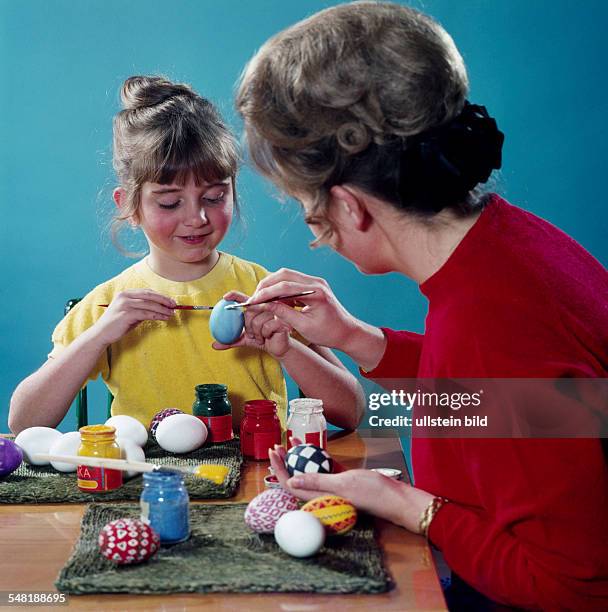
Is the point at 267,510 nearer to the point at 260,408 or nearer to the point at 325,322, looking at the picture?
the point at 260,408

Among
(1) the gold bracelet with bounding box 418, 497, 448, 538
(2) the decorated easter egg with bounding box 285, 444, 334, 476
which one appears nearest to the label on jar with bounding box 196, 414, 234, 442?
(2) the decorated easter egg with bounding box 285, 444, 334, 476

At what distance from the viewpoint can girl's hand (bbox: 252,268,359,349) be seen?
1.64 m

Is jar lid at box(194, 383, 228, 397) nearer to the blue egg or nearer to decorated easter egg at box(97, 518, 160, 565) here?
the blue egg

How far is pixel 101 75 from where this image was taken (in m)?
3.28

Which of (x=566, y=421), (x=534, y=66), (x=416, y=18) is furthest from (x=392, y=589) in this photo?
(x=534, y=66)

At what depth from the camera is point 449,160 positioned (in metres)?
1.17

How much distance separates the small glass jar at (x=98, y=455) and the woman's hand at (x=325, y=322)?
1.28ft

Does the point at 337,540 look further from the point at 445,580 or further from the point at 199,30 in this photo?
the point at 199,30

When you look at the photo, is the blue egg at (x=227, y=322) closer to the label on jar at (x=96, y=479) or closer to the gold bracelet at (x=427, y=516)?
the label on jar at (x=96, y=479)

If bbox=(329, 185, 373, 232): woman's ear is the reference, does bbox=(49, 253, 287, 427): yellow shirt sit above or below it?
above

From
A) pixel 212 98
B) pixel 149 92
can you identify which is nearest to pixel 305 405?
pixel 149 92

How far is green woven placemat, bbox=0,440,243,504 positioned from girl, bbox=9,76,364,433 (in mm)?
328

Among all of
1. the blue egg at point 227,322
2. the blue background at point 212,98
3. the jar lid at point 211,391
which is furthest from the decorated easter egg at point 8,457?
the blue background at point 212,98

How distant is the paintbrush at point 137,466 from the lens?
1271 mm
